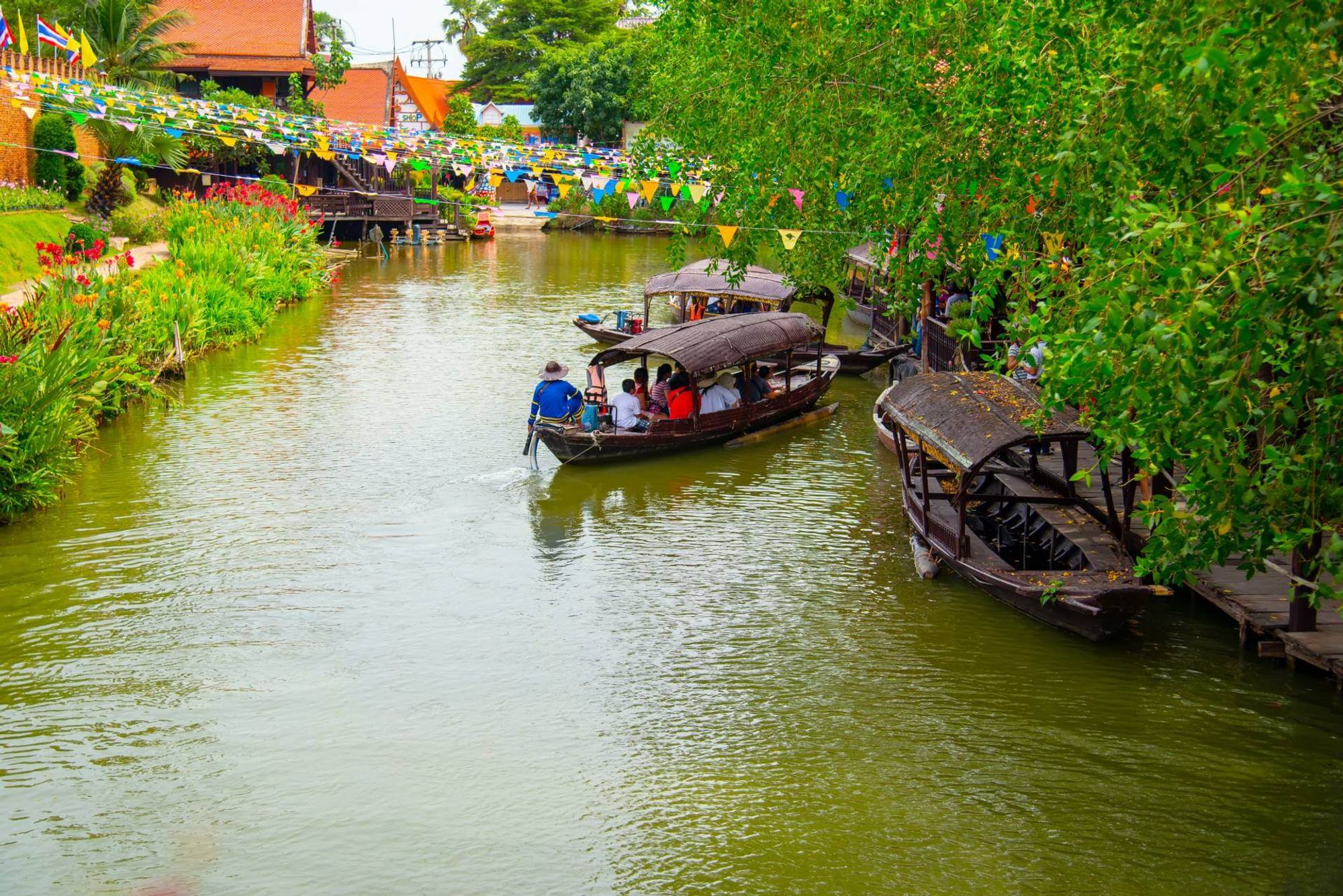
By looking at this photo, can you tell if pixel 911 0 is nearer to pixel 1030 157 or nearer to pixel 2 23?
pixel 1030 157

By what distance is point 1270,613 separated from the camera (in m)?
12.3

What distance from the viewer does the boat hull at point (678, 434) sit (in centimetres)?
1831

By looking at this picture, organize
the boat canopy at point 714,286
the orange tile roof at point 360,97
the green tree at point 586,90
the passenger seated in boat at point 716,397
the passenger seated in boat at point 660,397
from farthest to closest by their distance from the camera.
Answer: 1. the orange tile roof at point 360,97
2. the green tree at point 586,90
3. the boat canopy at point 714,286
4. the passenger seated in boat at point 716,397
5. the passenger seated in boat at point 660,397

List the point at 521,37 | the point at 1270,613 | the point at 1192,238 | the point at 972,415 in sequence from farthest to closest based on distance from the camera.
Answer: the point at 521,37
the point at 972,415
the point at 1270,613
the point at 1192,238

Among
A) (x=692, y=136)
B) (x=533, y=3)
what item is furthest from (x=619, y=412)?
(x=533, y=3)

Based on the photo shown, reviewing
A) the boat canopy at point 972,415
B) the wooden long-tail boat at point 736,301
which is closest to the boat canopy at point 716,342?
the wooden long-tail boat at point 736,301

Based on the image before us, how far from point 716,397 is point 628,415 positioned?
6.60 feet

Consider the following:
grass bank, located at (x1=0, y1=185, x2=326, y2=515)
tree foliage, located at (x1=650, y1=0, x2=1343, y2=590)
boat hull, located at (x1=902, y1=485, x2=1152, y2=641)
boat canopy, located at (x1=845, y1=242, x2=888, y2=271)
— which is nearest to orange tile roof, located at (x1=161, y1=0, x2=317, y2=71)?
grass bank, located at (x1=0, y1=185, x2=326, y2=515)

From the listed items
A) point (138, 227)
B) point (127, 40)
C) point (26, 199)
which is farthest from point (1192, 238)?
point (127, 40)

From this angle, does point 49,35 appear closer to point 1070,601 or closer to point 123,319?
point 123,319

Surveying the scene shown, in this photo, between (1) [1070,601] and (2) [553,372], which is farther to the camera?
(2) [553,372]

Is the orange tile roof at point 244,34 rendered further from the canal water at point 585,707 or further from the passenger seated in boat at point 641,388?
the passenger seated in boat at point 641,388

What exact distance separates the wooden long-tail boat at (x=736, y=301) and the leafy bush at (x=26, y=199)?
45.5 feet

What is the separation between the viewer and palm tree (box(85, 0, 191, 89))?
135 ft
